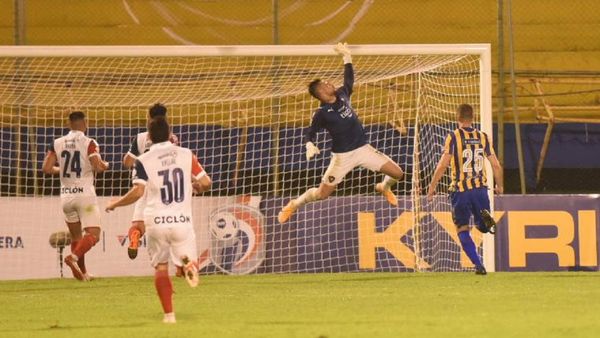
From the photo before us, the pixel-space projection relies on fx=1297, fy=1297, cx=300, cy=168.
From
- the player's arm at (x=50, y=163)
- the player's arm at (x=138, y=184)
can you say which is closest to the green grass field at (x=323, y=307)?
the player's arm at (x=138, y=184)

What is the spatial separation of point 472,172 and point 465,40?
19.7 ft

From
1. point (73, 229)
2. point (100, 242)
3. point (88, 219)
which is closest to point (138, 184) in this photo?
point (88, 219)

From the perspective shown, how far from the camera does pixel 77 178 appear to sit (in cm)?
1644

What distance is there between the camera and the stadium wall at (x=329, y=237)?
58.4ft

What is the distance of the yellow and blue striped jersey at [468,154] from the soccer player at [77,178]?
4.39 metres

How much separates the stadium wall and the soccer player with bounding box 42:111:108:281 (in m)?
1.79

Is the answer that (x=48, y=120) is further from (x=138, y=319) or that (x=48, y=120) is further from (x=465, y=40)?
(x=138, y=319)

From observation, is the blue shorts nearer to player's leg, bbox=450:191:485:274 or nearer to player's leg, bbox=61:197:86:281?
player's leg, bbox=450:191:485:274

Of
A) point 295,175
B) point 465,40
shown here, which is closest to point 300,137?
point 295,175

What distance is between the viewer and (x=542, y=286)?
13820 mm

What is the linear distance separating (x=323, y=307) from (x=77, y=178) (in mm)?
5672

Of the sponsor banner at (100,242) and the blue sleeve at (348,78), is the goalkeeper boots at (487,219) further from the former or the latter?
the sponsor banner at (100,242)

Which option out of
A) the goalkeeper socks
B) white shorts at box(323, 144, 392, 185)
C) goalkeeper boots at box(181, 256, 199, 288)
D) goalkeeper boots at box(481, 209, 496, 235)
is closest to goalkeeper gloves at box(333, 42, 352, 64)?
white shorts at box(323, 144, 392, 185)

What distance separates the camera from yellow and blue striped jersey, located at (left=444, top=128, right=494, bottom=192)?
15.4 m
